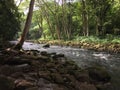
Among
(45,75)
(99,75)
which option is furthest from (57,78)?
(99,75)

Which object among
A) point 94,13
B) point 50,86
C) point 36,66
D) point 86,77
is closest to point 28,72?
point 36,66

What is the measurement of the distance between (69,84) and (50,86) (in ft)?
3.10

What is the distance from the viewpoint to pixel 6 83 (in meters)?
6.80

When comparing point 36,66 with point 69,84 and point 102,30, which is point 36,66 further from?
point 102,30

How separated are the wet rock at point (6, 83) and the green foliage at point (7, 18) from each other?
11929 mm

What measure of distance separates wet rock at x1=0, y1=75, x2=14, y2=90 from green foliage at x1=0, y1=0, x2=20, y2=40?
11.9 meters

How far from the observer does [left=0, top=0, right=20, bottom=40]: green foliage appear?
18.3 m

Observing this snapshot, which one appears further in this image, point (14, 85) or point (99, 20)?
point (99, 20)

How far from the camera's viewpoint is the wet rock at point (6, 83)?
259 inches

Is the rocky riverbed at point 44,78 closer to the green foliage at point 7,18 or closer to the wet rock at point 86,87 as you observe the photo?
the wet rock at point 86,87

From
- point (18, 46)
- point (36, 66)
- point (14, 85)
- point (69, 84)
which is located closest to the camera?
point (14, 85)

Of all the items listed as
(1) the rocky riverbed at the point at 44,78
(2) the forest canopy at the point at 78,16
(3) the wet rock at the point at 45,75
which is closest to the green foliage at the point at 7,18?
(2) the forest canopy at the point at 78,16

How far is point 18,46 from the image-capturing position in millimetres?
14258

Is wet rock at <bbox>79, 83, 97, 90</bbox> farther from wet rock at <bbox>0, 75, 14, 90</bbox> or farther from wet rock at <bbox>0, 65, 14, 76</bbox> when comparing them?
wet rock at <bbox>0, 65, 14, 76</bbox>
